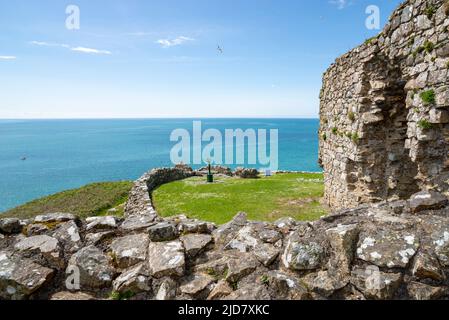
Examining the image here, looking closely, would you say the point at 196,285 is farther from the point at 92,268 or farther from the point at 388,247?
the point at 388,247

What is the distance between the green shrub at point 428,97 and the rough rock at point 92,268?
6810 millimetres

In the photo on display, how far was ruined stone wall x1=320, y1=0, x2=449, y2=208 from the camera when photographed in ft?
19.8

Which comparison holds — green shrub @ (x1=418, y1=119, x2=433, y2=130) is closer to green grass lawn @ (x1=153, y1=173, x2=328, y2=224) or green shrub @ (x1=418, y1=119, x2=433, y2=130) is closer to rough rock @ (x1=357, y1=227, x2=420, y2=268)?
rough rock @ (x1=357, y1=227, x2=420, y2=268)

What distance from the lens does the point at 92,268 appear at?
12.1 feet

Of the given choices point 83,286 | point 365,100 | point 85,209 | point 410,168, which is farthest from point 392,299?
point 85,209

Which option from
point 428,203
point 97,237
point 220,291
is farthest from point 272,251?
point 97,237

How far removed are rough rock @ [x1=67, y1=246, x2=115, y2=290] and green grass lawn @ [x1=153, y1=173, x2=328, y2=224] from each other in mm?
10946

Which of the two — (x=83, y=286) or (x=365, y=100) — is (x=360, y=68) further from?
(x=83, y=286)

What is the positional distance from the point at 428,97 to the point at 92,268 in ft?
23.1

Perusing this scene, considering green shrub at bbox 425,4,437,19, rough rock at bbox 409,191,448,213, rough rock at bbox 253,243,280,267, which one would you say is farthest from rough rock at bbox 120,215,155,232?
green shrub at bbox 425,4,437,19

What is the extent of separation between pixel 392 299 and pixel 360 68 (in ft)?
29.2

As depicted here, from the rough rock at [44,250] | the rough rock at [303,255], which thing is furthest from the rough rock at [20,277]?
the rough rock at [303,255]

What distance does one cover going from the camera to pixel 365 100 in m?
10.1
